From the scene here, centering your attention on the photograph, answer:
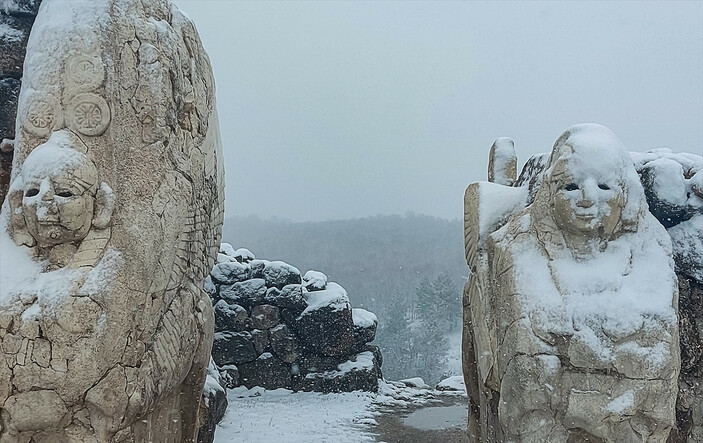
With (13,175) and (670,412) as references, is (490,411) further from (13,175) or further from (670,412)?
(13,175)

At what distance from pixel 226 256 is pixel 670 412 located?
648 cm

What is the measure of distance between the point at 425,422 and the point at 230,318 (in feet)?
9.00

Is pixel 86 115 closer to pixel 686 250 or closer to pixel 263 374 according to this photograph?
pixel 686 250

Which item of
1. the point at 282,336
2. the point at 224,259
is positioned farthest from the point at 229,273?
the point at 282,336

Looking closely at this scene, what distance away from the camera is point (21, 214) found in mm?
2785

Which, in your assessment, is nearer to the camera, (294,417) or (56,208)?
(56,208)

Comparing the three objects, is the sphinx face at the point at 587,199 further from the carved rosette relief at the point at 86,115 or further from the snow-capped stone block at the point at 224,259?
the snow-capped stone block at the point at 224,259

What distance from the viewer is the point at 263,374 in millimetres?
7852

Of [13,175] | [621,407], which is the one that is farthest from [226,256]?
[621,407]

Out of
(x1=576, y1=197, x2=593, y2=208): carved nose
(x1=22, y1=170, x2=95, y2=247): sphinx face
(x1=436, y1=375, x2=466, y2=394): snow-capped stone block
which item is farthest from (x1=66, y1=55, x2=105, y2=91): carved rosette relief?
(x1=436, y1=375, x2=466, y2=394): snow-capped stone block

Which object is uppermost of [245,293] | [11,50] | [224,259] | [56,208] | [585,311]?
[11,50]

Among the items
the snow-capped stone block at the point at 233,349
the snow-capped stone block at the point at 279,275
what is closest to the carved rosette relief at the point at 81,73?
the snow-capped stone block at the point at 233,349

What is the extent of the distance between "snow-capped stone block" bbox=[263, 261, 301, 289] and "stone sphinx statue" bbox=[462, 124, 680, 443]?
5.10 meters

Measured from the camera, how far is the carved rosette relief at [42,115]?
2.87m
